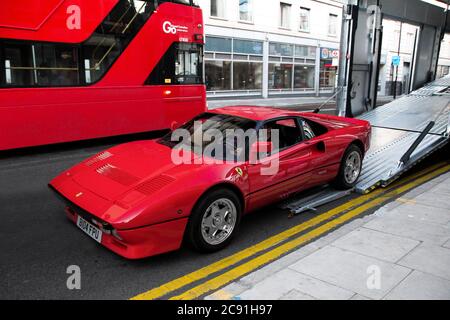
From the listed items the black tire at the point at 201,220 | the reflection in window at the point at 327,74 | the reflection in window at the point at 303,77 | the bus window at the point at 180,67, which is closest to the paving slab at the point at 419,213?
the black tire at the point at 201,220

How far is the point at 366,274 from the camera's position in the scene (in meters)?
3.22

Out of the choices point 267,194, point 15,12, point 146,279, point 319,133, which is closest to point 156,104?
point 15,12

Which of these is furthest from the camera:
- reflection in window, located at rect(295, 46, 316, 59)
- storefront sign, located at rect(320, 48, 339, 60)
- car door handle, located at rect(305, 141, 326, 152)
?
Answer: storefront sign, located at rect(320, 48, 339, 60)

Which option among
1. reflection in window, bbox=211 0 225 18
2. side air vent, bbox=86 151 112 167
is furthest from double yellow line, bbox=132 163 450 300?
reflection in window, bbox=211 0 225 18

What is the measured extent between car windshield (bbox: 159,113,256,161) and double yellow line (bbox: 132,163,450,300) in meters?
0.96

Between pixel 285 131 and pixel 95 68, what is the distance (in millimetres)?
5370

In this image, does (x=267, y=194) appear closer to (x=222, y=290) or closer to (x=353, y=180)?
(x=222, y=290)

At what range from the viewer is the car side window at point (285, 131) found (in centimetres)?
446

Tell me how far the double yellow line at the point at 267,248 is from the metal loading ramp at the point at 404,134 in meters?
0.31

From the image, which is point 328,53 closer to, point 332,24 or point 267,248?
point 332,24

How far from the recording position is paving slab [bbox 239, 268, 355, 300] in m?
2.88

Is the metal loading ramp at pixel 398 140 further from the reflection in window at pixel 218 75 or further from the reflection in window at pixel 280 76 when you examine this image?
the reflection in window at pixel 280 76

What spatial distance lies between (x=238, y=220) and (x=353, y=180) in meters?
2.57

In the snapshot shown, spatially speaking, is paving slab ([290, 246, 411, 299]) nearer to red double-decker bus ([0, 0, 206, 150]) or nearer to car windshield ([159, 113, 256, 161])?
car windshield ([159, 113, 256, 161])
